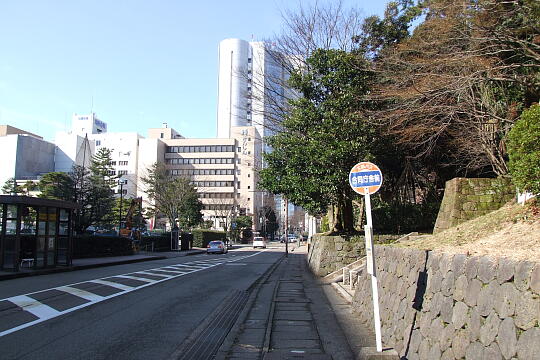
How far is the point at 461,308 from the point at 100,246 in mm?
28743

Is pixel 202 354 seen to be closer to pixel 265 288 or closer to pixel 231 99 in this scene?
pixel 265 288

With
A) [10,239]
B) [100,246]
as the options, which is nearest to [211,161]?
[100,246]

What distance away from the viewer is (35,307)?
9805mm

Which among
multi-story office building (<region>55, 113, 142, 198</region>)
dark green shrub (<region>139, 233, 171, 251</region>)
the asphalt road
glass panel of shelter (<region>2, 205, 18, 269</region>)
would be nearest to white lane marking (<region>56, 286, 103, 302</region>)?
the asphalt road

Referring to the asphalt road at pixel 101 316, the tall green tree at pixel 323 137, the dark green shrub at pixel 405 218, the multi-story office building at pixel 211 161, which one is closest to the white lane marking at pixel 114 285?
the asphalt road at pixel 101 316

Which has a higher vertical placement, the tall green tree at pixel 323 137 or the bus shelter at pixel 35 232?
the tall green tree at pixel 323 137

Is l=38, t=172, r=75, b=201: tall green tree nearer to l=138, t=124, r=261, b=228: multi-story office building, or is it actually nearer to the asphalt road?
the asphalt road

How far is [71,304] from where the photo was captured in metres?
10.3

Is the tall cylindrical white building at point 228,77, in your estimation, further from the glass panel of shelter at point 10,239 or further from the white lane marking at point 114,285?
the white lane marking at point 114,285

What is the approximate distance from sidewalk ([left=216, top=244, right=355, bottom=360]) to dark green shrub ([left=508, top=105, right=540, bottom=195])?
13.2 feet

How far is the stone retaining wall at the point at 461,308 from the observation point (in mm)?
3740

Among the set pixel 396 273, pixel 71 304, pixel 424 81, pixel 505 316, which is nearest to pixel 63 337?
pixel 71 304

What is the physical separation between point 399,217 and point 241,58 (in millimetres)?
87557

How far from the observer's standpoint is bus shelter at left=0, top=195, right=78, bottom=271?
17.2 m
